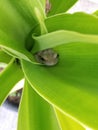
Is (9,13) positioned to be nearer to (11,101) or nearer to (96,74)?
(96,74)

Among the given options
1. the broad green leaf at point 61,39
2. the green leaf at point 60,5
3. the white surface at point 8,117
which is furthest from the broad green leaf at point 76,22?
the white surface at point 8,117

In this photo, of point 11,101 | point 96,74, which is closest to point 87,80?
point 96,74

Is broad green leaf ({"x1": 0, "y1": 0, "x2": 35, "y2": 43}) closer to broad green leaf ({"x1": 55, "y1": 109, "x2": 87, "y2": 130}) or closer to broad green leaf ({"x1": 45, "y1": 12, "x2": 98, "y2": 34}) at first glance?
broad green leaf ({"x1": 45, "y1": 12, "x2": 98, "y2": 34})

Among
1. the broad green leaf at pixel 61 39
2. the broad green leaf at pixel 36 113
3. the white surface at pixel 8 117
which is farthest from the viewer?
the white surface at pixel 8 117

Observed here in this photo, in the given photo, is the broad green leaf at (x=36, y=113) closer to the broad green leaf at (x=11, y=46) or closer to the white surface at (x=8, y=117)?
the broad green leaf at (x=11, y=46)

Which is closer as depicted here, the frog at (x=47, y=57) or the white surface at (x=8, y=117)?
the frog at (x=47, y=57)

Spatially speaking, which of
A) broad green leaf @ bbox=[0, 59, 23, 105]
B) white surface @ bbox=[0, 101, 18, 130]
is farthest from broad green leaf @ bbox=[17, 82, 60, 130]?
white surface @ bbox=[0, 101, 18, 130]

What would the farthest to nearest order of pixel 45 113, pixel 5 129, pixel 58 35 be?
pixel 5 129
pixel 45 113
pixel 58 35
